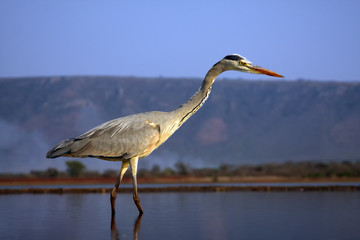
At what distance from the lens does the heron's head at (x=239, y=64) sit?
31.0 feet

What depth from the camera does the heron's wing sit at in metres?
9.47

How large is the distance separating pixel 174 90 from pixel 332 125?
2311cm

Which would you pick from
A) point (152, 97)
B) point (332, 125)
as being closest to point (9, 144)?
point (152, 97)

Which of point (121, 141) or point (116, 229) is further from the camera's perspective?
point (121, 141)

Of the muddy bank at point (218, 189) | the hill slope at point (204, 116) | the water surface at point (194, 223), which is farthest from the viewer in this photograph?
the hill slope at point (204, 116)

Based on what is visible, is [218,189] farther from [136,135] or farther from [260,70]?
[260,70]

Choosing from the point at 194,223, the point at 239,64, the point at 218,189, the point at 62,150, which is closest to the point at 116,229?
the point at 194,223

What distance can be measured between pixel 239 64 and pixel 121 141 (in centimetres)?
232

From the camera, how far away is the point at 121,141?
9547 millimetres

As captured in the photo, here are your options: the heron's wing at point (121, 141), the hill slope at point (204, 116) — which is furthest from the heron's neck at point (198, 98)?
the hill slope at point (204, 116)

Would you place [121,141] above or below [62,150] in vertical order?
above

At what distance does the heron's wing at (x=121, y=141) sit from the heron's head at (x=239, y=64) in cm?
155

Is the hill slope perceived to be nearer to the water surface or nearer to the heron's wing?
the water surface

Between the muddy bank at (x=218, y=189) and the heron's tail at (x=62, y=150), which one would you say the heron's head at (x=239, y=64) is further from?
the muddy bank at (x=218, y=189)
